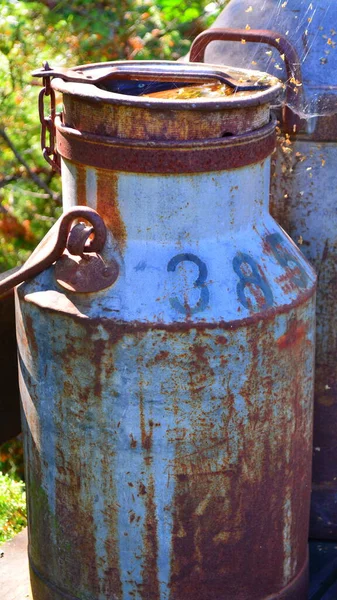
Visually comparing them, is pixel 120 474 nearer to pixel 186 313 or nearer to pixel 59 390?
pixel 59 390

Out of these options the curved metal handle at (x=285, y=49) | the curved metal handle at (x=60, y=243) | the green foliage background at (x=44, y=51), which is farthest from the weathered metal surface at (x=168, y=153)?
the green foliage background at (x=44, y=51)

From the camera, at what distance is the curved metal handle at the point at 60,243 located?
86.3 inches

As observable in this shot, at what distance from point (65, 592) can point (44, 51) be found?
3582mm

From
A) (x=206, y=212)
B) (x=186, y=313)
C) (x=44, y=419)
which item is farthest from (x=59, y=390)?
(x=206, y=212)

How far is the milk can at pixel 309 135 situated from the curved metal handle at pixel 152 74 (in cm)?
22

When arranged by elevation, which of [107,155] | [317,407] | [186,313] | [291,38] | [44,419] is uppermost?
[291,38]

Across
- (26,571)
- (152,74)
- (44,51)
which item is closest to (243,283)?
(152,74)

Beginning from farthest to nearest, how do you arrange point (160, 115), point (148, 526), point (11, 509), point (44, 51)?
point (44, 51)
point (11, 509)
point (148, 526)
point (160, 115)

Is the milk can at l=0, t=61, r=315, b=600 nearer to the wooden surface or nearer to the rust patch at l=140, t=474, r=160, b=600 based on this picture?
the rust patch at l=140, t=474, r=160, b=600

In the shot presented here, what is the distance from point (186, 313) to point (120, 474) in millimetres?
477

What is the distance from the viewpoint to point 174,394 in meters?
2.25

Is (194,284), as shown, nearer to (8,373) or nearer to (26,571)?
(8,373)

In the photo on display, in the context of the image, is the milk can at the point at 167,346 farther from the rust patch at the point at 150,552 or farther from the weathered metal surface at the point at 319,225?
the weathered metal surface at the point at 319,225

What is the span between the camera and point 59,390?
236 cm
